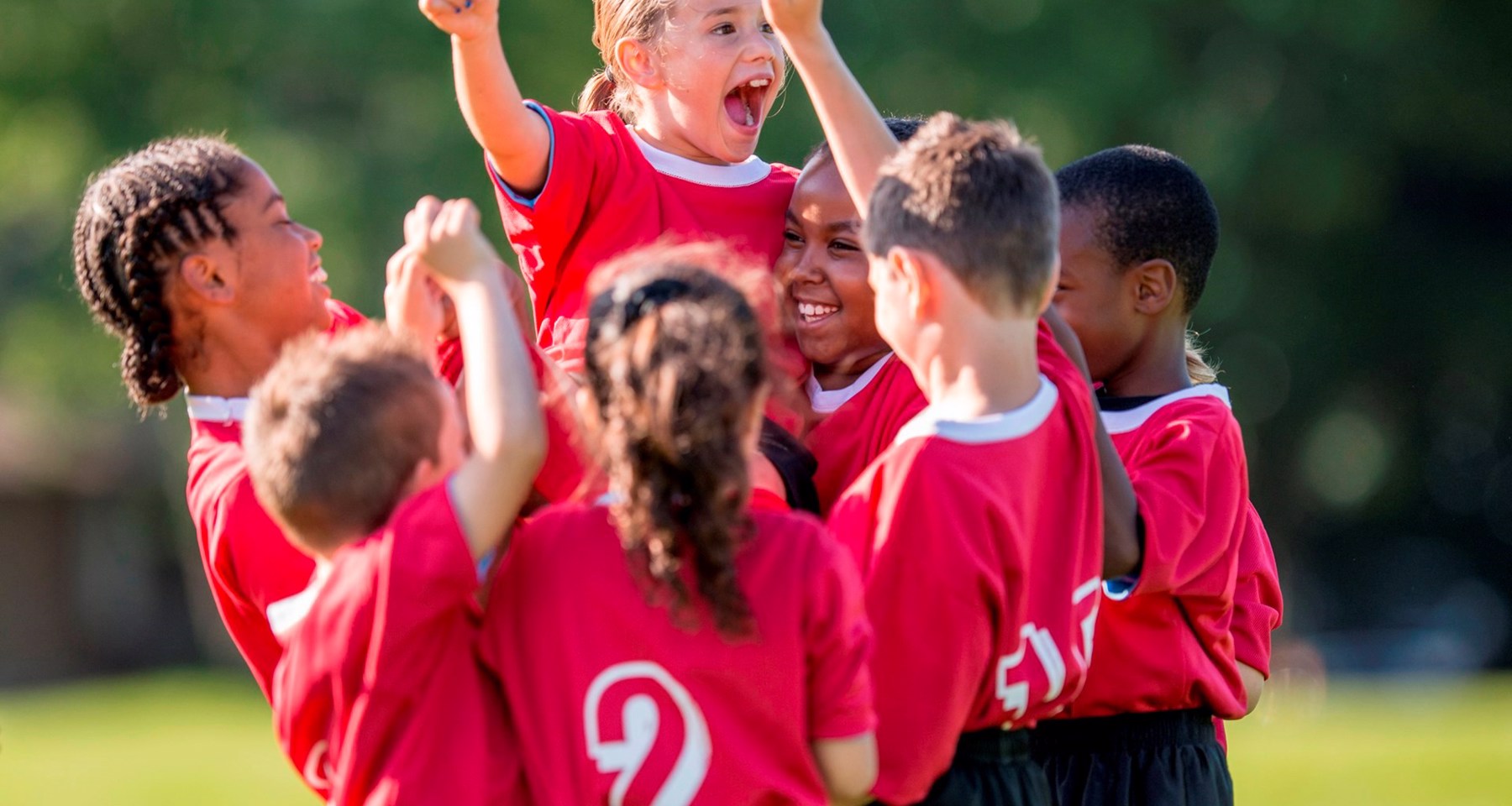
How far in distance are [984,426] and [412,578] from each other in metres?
1.03

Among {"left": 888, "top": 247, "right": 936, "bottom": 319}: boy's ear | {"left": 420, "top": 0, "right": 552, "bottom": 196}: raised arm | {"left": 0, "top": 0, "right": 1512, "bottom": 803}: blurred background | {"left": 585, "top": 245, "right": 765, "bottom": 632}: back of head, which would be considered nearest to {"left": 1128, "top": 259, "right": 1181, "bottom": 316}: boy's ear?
{"left": 888, "top": 247, "right": 936, "bottom": 319}: boy's ear

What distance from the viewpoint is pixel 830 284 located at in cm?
370

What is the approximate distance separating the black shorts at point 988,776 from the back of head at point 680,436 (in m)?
0.70

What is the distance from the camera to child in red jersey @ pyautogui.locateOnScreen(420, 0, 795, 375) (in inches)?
143

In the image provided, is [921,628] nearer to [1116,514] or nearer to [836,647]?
[836,647]

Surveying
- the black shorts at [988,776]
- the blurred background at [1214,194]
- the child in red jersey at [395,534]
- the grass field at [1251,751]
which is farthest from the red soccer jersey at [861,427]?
the blurred background at [1214,194]

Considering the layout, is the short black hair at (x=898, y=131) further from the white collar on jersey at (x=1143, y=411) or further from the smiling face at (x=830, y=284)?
the white collar on jersey at (x=1143, y=411)

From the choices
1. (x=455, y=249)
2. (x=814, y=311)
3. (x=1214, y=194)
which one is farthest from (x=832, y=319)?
(x=1214, y=194)

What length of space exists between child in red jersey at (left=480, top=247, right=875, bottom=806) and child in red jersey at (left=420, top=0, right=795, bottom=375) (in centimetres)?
83

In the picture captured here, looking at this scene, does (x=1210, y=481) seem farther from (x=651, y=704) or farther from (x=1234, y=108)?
(x=1234, y=108)

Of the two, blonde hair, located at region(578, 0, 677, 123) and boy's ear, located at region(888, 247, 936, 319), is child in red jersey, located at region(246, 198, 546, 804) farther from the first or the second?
blonde hair, located at region(578, 0, 677, 123)

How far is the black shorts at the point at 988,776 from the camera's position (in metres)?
3.06

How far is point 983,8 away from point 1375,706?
8.87 m

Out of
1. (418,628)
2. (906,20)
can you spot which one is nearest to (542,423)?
(418,628)
